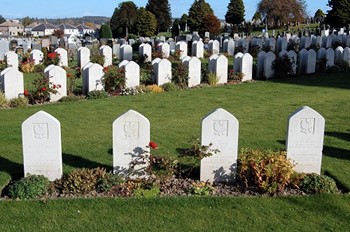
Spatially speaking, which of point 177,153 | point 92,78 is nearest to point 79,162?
point 177,153

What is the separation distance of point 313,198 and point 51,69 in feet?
31.9

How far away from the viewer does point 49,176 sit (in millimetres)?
7180

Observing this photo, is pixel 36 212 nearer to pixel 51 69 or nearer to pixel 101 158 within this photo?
pixel 101 158

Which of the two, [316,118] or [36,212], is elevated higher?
[316,118]

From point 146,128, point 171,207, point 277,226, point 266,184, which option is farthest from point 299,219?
point 146,128

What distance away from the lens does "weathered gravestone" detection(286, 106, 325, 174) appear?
277 inches

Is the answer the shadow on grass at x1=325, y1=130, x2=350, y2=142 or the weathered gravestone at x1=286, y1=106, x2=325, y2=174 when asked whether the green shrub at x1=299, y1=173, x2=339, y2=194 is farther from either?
the shadow on grass at x1=325, y1=130, x2=350, y2=142

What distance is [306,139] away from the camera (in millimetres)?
7168

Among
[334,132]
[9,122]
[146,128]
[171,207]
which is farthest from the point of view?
[9,122]

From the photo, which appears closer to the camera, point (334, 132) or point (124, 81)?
point (334, 132)

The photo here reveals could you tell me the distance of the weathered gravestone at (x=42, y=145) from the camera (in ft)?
22.5

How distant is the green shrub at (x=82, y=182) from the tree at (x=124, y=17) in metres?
50.1

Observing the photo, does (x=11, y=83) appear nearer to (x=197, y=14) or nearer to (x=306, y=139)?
(x=306, y=139)

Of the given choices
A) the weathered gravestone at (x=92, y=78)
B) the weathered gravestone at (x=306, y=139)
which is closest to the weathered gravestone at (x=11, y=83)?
the weathered gravestone at (x=92, y=78)
